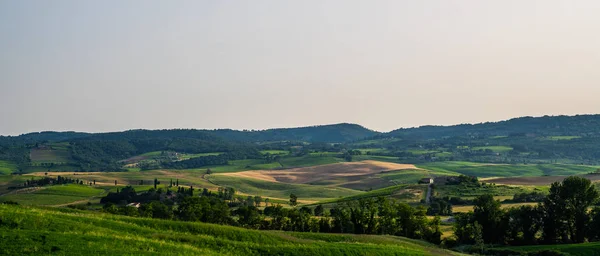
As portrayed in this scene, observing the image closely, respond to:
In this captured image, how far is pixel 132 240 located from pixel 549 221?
8325 cm

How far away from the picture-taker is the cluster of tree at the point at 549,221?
97312 mm

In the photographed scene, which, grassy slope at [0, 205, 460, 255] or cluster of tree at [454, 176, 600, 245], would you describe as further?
cluster of tree at [454, 176, 600, 245]

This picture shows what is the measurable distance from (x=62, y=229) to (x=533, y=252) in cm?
6460

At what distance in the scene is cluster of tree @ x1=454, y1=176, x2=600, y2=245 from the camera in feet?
319

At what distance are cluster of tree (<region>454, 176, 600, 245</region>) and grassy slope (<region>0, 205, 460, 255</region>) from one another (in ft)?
159

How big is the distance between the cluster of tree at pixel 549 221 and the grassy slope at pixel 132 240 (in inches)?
1913

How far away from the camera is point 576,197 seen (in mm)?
100750

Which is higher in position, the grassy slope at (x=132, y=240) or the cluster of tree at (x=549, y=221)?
the grassy slope at (x=132, y=240)

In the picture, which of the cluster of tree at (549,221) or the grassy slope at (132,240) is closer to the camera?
the grassy slope at (132,240)

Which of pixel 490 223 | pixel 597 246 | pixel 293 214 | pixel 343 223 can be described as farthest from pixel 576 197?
pixel 293 214

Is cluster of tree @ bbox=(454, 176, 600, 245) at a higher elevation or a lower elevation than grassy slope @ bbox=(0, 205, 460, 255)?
lower

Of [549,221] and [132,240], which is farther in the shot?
[549,221]

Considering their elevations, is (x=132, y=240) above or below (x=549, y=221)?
above

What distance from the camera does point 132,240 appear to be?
41719 mm
